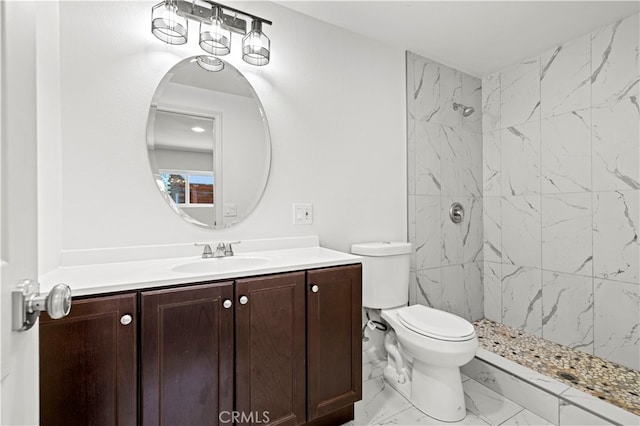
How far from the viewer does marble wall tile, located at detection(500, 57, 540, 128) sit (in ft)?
7.80

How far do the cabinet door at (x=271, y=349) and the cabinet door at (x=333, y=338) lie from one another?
0.05 metres

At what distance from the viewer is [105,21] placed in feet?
4.49

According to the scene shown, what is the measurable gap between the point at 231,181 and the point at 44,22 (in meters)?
0.93

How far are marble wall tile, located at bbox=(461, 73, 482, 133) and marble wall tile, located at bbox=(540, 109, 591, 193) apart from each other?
1.64ft

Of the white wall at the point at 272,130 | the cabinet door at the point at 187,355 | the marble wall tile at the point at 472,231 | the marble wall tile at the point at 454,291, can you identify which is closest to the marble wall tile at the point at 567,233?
the marble wall tile at the point at 472,231

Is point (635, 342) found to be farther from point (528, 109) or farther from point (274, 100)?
point (274, 100)

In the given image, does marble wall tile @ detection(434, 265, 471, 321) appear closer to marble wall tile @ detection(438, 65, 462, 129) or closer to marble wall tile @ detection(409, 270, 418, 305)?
marble wall tile @ detection(409, 270, 418, 305)

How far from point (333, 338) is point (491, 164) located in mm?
2163

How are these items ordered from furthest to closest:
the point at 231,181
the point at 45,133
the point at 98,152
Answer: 1. the point at 231,181
2. the point at 98,152
3. the point at 45,133

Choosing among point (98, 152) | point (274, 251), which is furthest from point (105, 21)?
point (274, 251)

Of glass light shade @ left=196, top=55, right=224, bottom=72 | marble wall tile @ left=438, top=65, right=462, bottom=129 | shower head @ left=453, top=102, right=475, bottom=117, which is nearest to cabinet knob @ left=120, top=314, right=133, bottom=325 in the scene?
glass light shade @ left=196, top=55, right=224, bottom=72

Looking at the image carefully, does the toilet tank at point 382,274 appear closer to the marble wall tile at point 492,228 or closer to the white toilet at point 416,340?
the white toilet at point 416,340

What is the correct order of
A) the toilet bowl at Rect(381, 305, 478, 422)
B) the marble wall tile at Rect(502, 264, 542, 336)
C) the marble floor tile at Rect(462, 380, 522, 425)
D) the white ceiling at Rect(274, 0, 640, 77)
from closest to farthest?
the toilet bowl at Rect(381, 305, 478, 422)
the marble floor tile at Rect(462, 380, 522, 425)
the white ceiling at Rect(274, 0, 640, 77)
the marble wall tile at Rect(502, 264, 542, 336)

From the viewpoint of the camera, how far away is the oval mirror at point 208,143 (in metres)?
1.49
